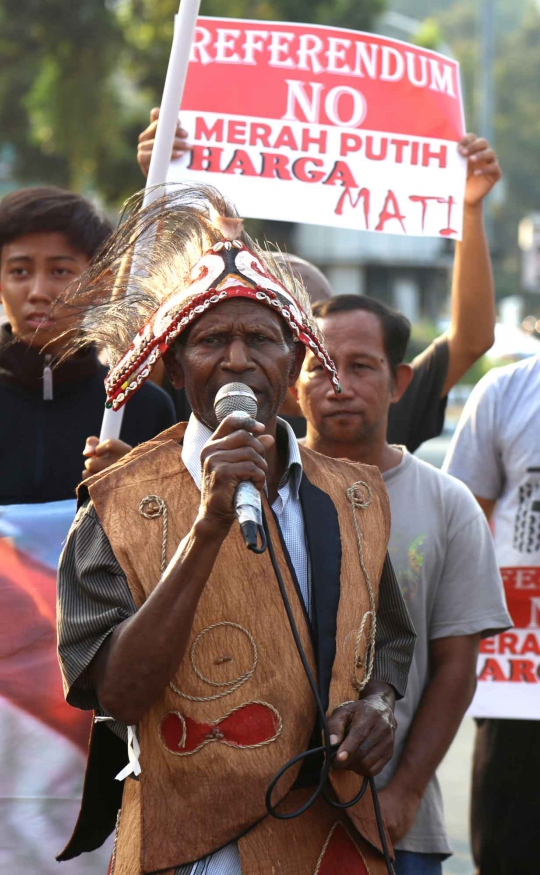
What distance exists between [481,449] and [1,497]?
1.52 meters

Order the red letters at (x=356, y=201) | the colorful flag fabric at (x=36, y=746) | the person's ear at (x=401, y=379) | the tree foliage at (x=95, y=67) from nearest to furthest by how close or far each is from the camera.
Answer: the colorful flag fabric at (x=36, y=746) → the person's ear at (x=401, y=379) → the red letters at (x=356, y=201) → the tree foliage at (x=95, y=67)

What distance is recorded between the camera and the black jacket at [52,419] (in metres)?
3.52

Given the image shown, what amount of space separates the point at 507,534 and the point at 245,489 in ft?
6.75

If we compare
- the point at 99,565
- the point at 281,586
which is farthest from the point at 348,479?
the point at 99,565

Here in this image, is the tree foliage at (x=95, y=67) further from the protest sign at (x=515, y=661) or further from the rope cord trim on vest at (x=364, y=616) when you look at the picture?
the rope cord trim on vest at (x=364, y=616)

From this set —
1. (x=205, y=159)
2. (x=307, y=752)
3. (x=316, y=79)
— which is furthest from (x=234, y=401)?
(x=316, y=79)

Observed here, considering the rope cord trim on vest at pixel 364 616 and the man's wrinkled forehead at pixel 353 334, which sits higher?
the man's wrinkled forehead at pixel 353 334

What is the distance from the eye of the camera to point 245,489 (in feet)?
7.03

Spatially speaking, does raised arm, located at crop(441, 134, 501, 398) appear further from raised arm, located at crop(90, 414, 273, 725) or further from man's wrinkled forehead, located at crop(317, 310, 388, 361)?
raised arm, located at crop(90, 414, 273, 725)

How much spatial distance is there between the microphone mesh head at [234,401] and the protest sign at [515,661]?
6.40 feet

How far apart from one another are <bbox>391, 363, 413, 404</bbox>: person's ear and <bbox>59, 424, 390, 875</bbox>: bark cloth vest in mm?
1235

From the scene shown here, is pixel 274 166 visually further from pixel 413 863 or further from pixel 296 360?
pixel 413 863

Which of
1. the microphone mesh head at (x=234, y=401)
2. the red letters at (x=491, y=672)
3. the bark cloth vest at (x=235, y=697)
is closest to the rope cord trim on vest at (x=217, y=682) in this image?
the bark cloth vest at (x=235, y=697)

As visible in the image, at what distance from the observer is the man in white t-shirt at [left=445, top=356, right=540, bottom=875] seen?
13.0 feet
